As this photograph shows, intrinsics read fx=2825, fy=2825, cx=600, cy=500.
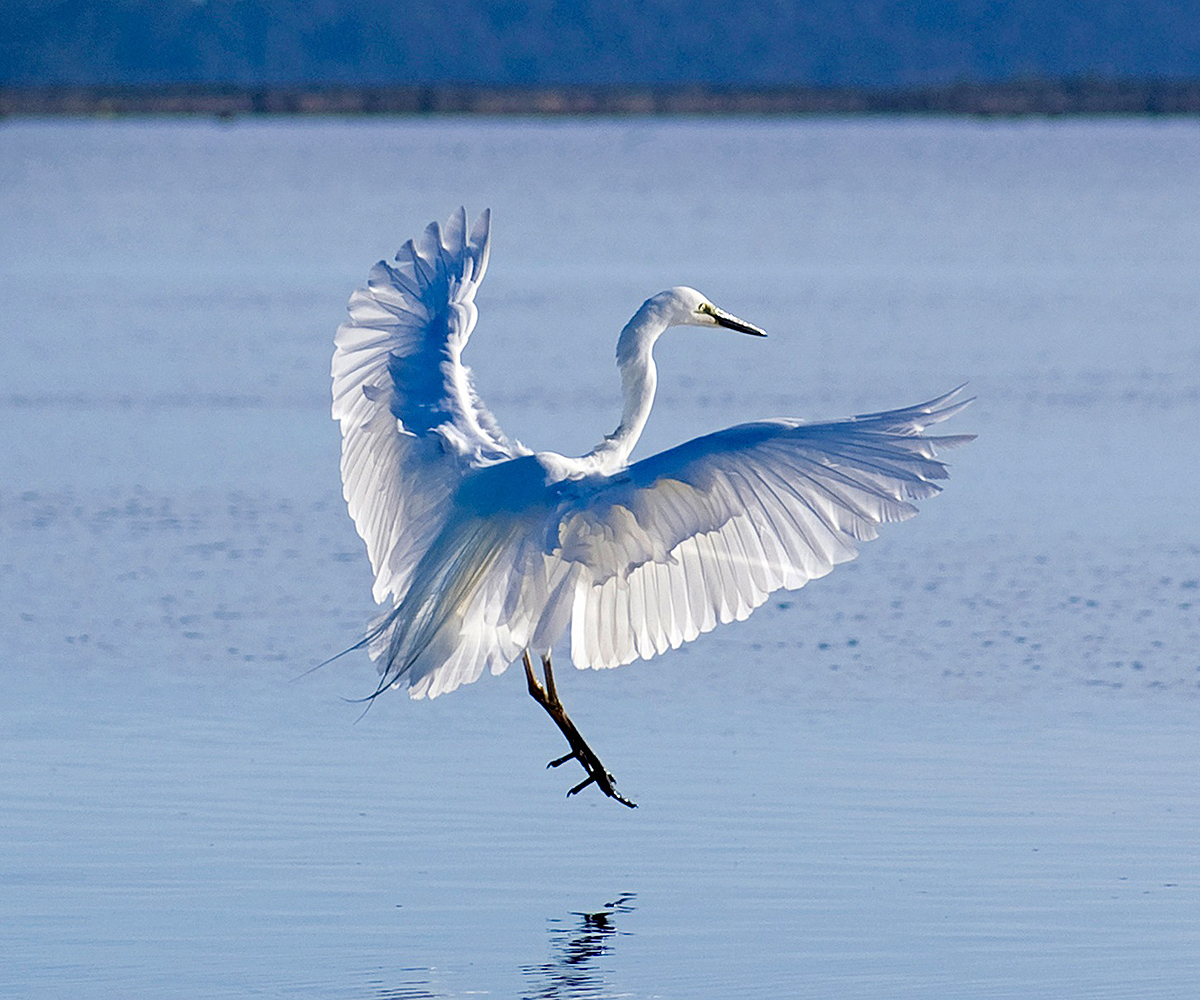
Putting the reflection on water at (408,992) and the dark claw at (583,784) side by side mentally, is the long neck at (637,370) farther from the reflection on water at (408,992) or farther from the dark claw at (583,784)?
the reflection on water at (408,992)

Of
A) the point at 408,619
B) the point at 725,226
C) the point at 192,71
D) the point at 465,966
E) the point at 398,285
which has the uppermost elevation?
the point at 192,71

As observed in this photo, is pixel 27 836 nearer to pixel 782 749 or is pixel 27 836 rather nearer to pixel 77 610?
pixel 782 749

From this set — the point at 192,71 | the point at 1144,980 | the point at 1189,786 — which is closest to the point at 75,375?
the point at 1189,786

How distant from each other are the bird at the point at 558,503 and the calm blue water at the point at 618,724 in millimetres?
592

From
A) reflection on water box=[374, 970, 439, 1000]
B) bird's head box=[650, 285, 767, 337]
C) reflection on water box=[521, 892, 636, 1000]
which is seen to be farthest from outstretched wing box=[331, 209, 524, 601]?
reflection on water box=[374, 970, 439, 1000]

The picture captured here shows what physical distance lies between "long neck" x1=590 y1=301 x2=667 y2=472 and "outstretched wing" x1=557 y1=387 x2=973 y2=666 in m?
0.93

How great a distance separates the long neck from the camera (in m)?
9.81

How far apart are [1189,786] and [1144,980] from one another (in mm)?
2051

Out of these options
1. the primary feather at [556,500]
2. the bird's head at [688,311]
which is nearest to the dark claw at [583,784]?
the primary feather at [556,500]

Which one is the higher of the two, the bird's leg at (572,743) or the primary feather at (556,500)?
the primary feather at (556,500)

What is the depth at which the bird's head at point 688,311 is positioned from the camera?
33.1 ft

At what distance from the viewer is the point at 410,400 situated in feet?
32.3

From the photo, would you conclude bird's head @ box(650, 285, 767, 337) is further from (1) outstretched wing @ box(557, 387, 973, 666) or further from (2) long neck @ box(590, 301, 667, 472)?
(1) outstretched wing @ box(557, 387, 973, 666)

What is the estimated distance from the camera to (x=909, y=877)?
340 inches
